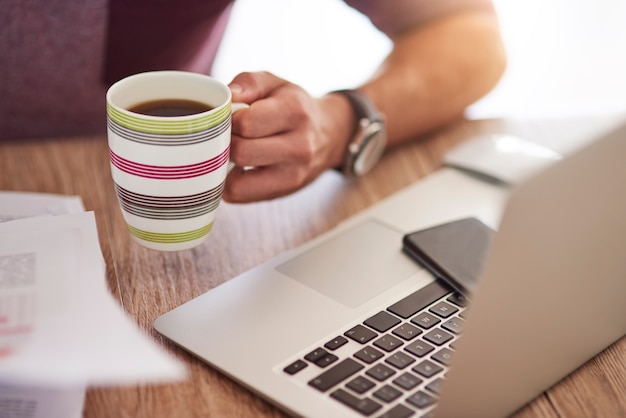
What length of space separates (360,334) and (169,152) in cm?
22

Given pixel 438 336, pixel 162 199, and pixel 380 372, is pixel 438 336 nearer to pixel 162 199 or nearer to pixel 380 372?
pixel 380 372

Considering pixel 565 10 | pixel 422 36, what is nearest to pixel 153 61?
pixel 422 36

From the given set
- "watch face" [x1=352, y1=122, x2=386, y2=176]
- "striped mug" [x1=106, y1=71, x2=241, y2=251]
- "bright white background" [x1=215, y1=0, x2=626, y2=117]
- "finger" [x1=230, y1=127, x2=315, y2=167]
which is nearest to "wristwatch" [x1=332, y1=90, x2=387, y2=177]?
"watch face" [x1=352, y1=122, x2=386, y2=176]

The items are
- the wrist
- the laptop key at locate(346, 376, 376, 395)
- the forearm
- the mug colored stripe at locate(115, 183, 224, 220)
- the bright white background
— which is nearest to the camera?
the laptop key at locate(346, 376, 376, 395)

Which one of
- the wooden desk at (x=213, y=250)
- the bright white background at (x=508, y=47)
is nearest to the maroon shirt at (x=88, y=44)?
the wooden desk at (x=213, y=250)

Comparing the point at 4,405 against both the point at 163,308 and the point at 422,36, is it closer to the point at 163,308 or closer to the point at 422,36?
the point at 163,308

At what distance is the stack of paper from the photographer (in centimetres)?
49

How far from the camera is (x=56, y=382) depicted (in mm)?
566

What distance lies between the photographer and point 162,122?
25.4 inches

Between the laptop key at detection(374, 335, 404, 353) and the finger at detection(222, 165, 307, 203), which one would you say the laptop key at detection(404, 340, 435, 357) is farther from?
the finger at detection(222, 165, 307, 203)

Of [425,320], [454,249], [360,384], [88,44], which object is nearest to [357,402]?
[360,384]

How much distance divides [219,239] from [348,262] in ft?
0.49

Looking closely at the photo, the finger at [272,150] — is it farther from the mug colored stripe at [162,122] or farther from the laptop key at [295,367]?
the laptop key at [295,367]

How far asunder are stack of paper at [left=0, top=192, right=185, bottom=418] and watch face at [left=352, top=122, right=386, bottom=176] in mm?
377
